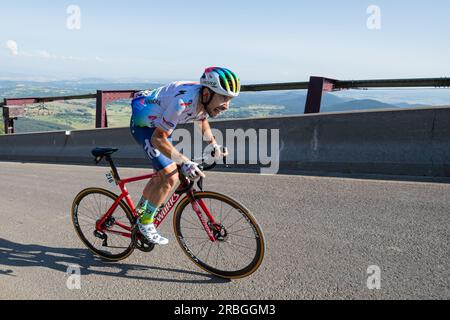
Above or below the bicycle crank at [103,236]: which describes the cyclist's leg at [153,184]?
above

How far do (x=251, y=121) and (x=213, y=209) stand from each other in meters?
4.57

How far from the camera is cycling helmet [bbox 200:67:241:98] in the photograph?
3.36 metres

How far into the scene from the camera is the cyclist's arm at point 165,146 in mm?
3482

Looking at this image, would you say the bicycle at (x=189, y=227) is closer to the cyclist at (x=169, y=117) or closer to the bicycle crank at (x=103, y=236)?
the bicycle crank at (x=103, y=236)

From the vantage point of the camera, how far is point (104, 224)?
14.2ft

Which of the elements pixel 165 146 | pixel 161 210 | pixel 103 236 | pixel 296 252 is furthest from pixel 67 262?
pixel 296 252

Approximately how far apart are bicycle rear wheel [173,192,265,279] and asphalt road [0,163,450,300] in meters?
0.13

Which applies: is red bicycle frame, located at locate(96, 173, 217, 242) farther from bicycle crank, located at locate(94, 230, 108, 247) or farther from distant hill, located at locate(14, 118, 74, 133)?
distant hill, located at locate(14, 118, 74, 133)

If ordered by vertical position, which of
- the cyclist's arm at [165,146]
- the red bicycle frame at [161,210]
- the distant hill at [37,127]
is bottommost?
the distant hill at [37,127]

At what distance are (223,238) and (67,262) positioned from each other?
177 cm

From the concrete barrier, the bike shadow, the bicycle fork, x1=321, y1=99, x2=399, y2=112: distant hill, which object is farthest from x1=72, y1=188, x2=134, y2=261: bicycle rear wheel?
x1=321, y1=99, x2=399, y2=112: distant hill

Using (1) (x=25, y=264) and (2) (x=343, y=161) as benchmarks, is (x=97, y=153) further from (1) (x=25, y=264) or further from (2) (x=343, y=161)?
(2) (x=343, y=161)

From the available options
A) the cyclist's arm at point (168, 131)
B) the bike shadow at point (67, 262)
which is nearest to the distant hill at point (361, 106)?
the cyclist's arm at point (168, 131)

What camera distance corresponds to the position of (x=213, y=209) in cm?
361
